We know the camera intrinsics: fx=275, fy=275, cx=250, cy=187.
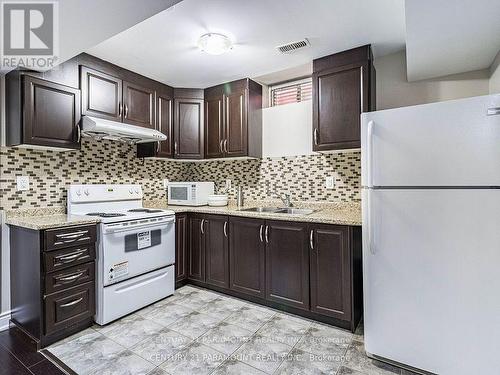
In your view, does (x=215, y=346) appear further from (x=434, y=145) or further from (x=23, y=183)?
(x=23, y=183)

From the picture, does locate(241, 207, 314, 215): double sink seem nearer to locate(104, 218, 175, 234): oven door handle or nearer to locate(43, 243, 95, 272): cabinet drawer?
locate(104, 218, 175, 234): oven door handle

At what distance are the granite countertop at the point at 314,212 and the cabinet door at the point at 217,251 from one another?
123 millimetres

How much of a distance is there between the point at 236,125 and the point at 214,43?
1.08 m

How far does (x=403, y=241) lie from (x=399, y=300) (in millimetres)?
366

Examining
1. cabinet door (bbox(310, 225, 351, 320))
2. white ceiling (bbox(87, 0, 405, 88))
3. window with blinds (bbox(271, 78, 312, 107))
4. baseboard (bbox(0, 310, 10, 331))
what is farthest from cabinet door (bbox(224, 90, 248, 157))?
baseboard (bbox(0, 310, 10, 331))

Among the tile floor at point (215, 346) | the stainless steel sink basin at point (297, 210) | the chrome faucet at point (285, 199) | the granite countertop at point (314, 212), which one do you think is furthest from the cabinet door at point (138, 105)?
the tile floor at point (215, 346)

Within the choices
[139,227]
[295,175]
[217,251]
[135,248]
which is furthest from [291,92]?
[135,248]

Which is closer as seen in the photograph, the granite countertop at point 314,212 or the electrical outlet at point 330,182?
the granite countertop at point 314,212

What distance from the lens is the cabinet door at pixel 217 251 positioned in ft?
9.22

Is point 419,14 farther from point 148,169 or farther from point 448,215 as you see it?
point 148,169

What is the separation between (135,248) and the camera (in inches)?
97.9

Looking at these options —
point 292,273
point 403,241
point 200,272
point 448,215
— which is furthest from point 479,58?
point 200,272

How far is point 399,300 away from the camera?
168cm

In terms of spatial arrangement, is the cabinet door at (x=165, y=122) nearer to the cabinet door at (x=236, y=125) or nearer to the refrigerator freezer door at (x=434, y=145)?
the cabinet door at (x=236, y=125)
